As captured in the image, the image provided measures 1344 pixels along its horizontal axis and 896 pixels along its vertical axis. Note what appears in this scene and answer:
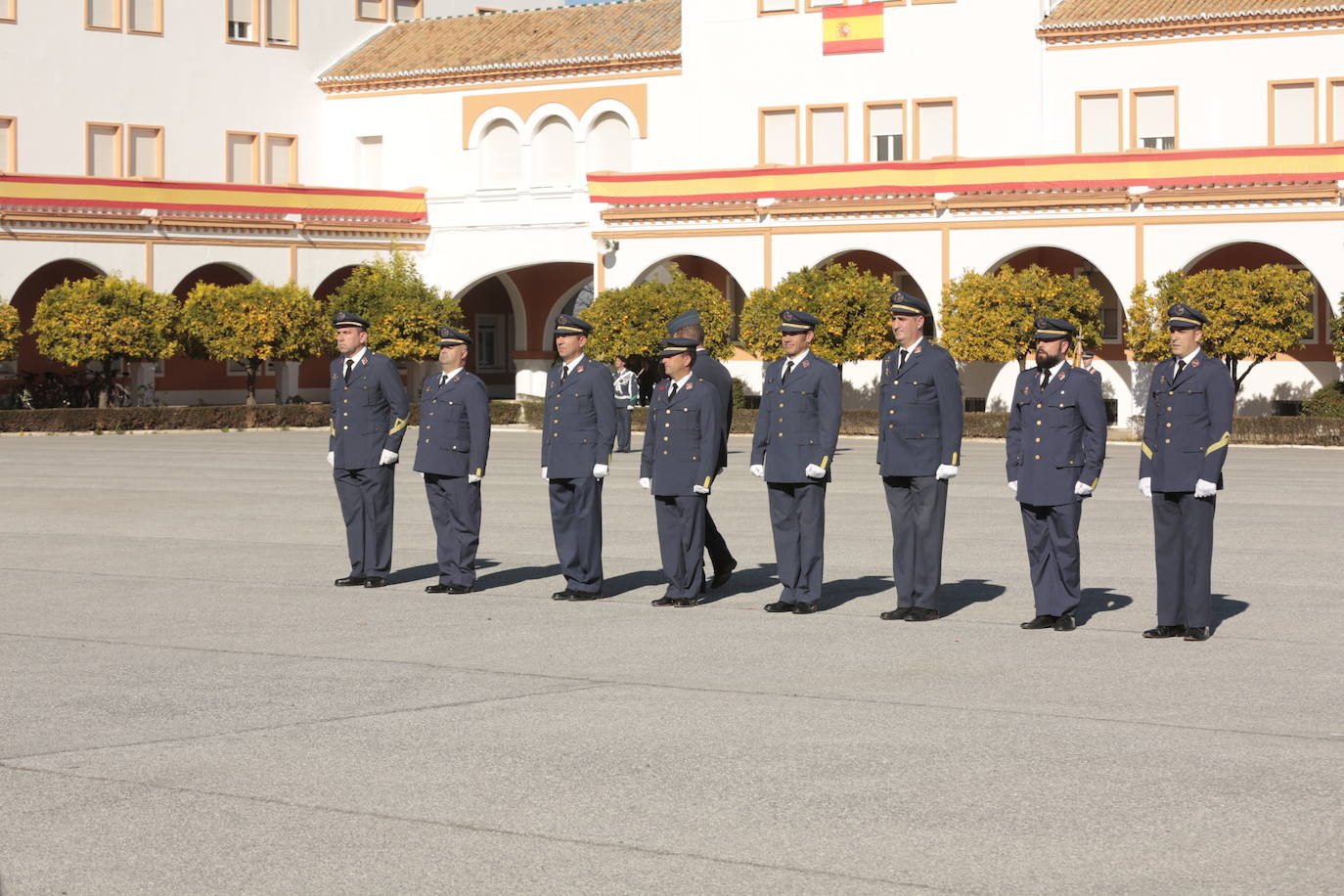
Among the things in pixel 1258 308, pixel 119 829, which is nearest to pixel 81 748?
pixel 119 829

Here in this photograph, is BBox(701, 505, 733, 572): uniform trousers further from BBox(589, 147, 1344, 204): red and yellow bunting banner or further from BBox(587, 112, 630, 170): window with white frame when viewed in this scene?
BBox(587, 112, 630, 170): window with white frame

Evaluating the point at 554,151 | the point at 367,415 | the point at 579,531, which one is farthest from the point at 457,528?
the point at 554,151

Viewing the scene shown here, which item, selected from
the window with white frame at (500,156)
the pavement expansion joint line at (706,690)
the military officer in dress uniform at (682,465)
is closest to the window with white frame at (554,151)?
the window with white frame at (500,156)

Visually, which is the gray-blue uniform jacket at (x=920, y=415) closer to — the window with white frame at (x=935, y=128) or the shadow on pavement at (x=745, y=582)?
the shadow on pavement at (x=745, y=582)

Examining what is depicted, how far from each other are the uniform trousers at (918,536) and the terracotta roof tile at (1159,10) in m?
32.8

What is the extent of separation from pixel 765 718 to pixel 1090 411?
155 inches

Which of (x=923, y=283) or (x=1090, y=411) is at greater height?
Result: (x=923, y=283)

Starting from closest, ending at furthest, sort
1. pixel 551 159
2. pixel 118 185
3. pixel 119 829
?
pixel 119 829
pixel 118 185
pixel 551 159

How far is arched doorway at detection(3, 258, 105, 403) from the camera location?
46281mm

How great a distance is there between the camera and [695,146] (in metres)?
47.8

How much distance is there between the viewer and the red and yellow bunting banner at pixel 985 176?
38.9 metres

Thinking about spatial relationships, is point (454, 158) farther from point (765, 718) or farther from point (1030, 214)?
point (765, 718)

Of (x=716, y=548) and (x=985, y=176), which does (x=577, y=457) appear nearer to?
(x=716, y=548)

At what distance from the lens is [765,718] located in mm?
8562
